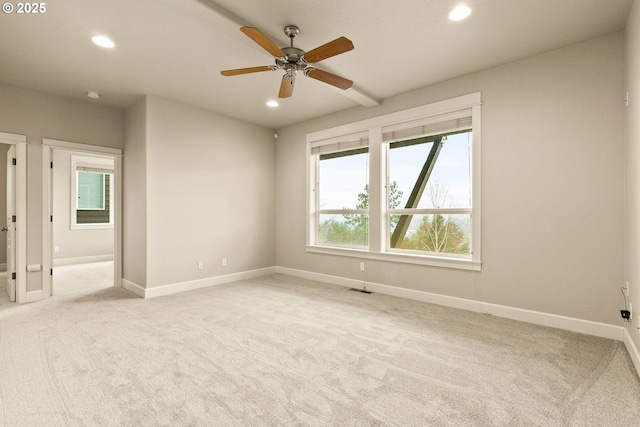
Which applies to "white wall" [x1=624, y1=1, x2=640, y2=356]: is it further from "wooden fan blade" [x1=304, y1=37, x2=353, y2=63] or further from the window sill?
"wooden fan blade" [x1=304, y1=37, x2=353, y2=63]

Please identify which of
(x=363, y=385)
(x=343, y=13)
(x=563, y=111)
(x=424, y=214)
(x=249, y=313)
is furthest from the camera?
(x=424, y=214)

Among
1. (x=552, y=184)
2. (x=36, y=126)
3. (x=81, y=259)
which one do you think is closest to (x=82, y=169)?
(x=81, y=259)

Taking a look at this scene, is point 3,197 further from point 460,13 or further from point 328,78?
point 460,13

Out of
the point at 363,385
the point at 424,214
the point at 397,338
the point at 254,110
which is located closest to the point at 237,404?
the point at 363,385

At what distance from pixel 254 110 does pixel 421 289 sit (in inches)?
139

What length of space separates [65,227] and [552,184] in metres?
8.95

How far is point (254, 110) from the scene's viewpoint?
470cm

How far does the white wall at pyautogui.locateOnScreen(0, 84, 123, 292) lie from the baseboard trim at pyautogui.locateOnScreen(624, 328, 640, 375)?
618 centimetres

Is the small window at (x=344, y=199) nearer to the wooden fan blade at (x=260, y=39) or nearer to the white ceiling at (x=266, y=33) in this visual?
the white ceiling at (x=266, y=33)

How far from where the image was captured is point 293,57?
103 inches

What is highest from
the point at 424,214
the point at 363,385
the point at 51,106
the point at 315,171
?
the point at 51,106

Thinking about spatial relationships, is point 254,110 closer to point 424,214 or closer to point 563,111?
point 424,214

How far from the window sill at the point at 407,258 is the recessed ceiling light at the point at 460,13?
2.42 m

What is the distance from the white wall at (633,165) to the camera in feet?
7.13
